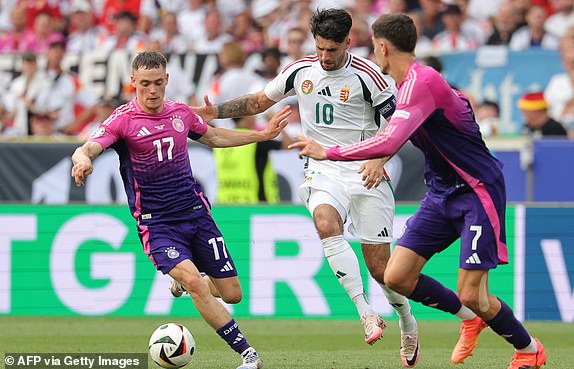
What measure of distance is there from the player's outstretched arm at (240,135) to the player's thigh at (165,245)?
2.69 ft

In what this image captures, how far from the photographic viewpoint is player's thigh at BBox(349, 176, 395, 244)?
9344mm

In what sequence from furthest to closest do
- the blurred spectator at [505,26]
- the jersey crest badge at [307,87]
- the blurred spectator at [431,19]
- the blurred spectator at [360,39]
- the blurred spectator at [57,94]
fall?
the blurred spectator at [431,19], the blurred spectator at [505,26], the blurred spectator at [57,94], the blurred spectator at [360,39], the jersey crest badge at [307,87]

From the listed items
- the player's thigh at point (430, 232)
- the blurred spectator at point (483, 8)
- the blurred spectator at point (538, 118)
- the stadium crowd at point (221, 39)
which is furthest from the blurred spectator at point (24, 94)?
the player's thigh at point (430, 232)

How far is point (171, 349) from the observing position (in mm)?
8328

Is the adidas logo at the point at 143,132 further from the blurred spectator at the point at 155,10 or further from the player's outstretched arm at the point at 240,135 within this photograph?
the blurred spectator at the point at 155,10

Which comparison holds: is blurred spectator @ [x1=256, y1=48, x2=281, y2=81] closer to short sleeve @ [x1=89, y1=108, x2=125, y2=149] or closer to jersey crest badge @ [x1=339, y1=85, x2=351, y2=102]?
jersey crest badge @ [x1=339, y1=85, x2=351, y2=102]

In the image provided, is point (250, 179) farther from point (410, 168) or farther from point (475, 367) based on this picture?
point (475, 367)

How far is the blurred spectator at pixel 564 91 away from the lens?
53.4 ft

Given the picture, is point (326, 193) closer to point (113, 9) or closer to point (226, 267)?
point (226, 267)

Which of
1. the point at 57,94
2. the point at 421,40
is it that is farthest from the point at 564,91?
the point at 57,94

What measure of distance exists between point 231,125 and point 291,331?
4.74 m

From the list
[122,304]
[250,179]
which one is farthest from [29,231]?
[250,179]

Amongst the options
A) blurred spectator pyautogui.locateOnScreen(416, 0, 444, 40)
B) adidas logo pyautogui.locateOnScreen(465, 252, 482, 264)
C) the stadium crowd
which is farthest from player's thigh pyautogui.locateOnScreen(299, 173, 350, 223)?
blurred spectator pyautogui.locateOnScreen(416, 0, 444, 40)

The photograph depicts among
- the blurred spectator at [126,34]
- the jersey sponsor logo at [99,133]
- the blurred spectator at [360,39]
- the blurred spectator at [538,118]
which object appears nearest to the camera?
the jersey sponsor logo at [99,133]
